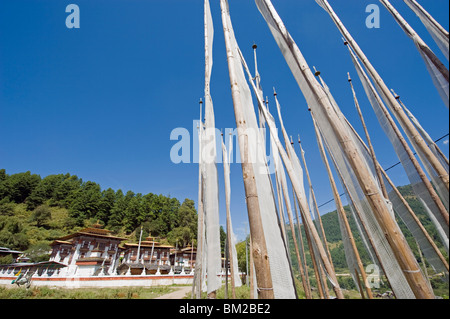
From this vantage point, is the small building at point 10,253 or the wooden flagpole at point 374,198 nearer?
the wooden flagpole at point 374,198

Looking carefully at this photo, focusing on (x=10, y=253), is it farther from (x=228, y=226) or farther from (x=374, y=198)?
(x=374, y=198)

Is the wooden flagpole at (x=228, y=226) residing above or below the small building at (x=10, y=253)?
below

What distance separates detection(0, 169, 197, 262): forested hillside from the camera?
105 feet

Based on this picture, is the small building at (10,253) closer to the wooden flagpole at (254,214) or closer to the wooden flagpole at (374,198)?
the wooden flagpole at (254,214)

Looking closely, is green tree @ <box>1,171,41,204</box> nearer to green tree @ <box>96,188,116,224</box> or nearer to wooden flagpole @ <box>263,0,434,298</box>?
green tree @ <box>96,188,116,224</box>

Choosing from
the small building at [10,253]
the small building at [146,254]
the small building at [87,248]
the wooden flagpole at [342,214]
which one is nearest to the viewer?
the wooden flagpole at [342,214]

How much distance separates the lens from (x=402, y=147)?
3.05m

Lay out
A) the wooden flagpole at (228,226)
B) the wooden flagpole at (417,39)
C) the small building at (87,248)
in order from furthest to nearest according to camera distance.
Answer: the small building at (87,248), the wooden flagpole at (228,226), the wooden flagpole at (417,39)

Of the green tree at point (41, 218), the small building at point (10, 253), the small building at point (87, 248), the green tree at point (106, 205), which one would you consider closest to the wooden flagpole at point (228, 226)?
the small building at point (87, 248)

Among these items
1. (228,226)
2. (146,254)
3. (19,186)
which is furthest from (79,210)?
(228,226)

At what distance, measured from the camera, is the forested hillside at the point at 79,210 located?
105 feet

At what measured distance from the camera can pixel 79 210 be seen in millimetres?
38500

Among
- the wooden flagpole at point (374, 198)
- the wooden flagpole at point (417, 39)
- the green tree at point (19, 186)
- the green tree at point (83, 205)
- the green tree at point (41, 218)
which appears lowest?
the wooden flagpole at point (374, 198)

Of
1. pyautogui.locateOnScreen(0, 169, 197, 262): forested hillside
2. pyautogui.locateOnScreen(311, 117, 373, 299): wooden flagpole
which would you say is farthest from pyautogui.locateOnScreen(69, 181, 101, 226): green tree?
pyautogui.locateOnScreen(311, 117, 373, 299): wooden flagpole
